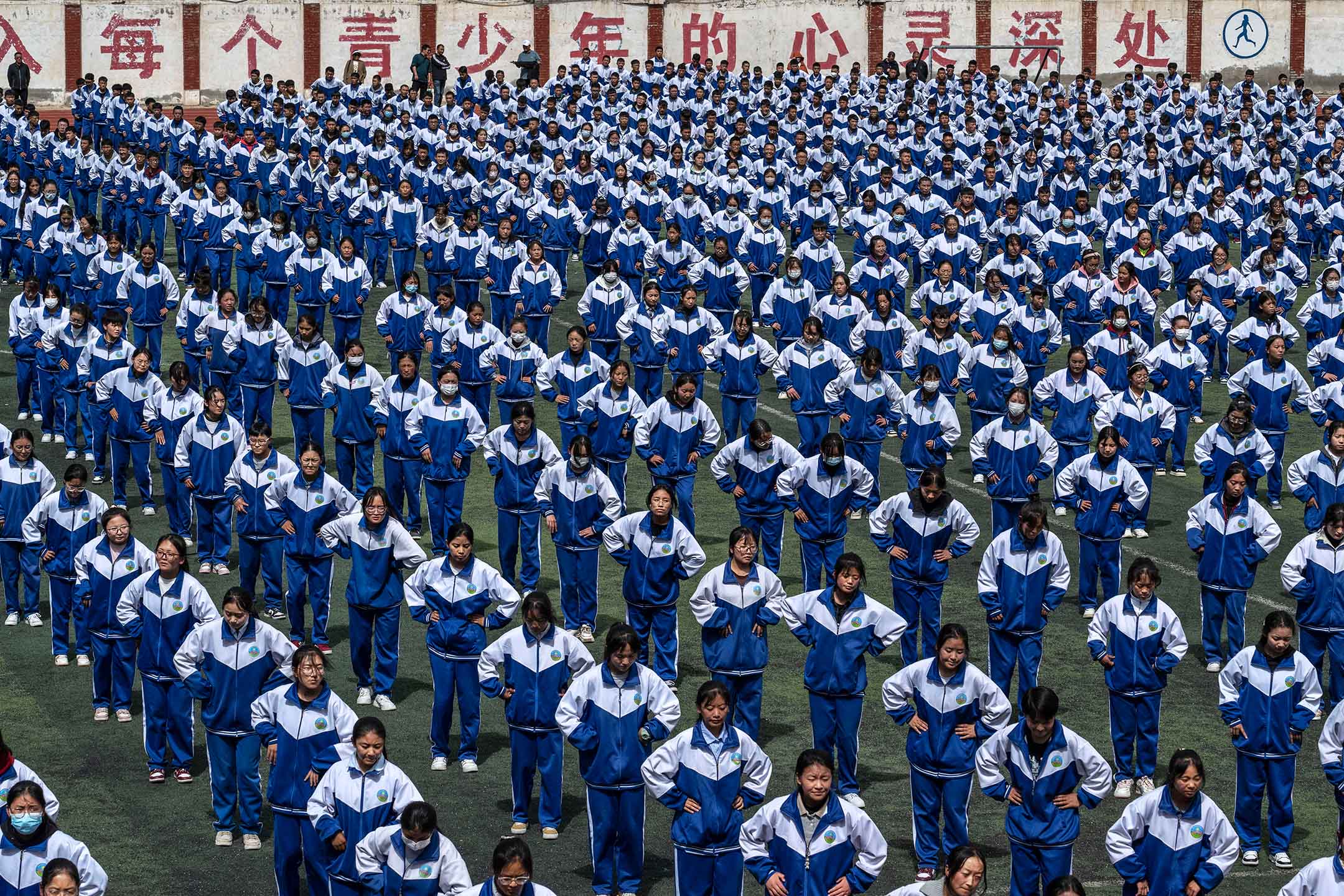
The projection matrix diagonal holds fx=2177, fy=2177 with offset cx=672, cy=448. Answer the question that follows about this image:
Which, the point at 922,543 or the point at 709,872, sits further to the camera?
the point at 922,543

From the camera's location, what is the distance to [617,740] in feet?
44.5

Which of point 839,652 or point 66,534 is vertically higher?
point 66,534

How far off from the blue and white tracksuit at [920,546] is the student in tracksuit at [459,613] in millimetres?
3472

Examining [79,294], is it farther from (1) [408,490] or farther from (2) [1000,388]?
(2) [1000,388]

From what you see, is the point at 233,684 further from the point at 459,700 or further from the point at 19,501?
the point at 19,501

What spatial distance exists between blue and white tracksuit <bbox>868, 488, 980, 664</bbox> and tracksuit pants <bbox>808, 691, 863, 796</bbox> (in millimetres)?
2329

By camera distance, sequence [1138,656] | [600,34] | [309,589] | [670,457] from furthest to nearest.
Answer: [600,34] < [670,457] < [309,589] < [1138,656]

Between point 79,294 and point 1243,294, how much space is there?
585 inches

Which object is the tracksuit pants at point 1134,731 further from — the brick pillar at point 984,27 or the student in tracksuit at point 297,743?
the brick pillar at point 984,27

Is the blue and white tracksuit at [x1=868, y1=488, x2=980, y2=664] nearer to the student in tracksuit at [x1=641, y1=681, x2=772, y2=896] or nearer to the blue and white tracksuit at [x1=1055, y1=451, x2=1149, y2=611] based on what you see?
the blue and white tracksuit at [x1=1055, y1=451, x2=1149, y2=611]

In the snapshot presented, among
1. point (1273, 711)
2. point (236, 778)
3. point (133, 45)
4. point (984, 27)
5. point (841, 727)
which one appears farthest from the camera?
point (984, 27)

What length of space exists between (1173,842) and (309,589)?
803 cm

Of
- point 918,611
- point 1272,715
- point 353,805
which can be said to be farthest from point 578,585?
point 1272,715

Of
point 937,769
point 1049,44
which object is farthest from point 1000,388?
point 1049,44
